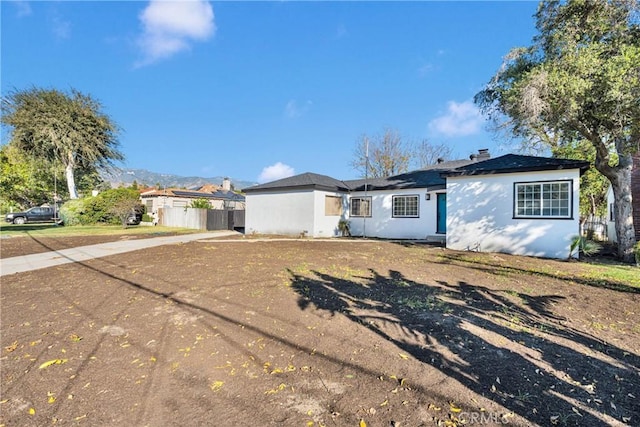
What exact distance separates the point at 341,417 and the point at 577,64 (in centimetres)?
1038

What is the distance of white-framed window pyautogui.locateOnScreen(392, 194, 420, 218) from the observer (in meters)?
14.5

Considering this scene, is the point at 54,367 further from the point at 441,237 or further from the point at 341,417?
the point at 441,237

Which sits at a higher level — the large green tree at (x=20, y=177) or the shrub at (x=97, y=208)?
the large green tree at (x=20, y=177)

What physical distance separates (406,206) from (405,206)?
0.17 feet

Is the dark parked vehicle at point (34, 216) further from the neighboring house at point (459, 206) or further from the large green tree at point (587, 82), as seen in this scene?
the large green tree at point (587, 82)

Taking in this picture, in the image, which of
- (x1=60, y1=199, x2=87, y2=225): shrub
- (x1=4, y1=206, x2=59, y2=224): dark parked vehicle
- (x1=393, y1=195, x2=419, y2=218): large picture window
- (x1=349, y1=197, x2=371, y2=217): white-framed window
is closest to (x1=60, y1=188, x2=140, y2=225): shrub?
(x1=60, y1=199, x2=87, y2=225): shrub

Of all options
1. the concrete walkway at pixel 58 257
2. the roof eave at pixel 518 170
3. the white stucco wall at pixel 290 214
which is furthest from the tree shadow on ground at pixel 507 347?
the white stucco wall at pixel 290 214

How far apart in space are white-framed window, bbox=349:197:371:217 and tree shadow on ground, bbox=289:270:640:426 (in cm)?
1072

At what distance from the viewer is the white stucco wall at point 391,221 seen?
14.0 metres

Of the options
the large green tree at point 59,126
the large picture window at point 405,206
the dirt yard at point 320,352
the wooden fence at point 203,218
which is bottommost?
the dirt yard at point 320,352

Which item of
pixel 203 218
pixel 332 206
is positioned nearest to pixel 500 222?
pixel 332 206

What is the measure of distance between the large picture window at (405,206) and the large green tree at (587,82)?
543 centimetres

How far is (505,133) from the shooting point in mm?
10977

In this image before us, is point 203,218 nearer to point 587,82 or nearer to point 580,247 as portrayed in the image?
point 580,247
